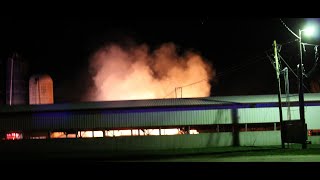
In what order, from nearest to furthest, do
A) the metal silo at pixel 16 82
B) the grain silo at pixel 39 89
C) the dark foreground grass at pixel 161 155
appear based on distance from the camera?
the dark foreground grass at pixel 161 155 → the grain silo at pixel 39 89 → the metal silo at pixel 16 82

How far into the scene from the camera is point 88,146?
38750 mm

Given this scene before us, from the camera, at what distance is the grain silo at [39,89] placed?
46.1 metres

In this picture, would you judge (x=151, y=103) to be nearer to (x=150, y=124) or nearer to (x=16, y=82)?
(x=150, y=124)

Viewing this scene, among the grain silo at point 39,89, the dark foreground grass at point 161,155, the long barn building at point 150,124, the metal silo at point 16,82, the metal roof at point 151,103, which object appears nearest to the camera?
the dark foreground grass at point 161,155

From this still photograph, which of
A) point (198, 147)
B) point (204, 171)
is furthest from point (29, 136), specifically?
point (204, 171)

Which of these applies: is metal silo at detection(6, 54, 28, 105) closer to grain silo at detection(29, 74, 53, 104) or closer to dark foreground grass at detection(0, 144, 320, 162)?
grain silo at detection(29, 74, 53, 104)

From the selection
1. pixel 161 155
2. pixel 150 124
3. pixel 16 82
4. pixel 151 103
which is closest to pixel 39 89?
pixel 16 82

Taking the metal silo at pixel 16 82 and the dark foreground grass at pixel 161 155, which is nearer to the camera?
the dark foreground grass at pixel 161 155

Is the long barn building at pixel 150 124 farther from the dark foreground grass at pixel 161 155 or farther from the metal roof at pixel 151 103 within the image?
the dark foreground grass at pixel 161 155

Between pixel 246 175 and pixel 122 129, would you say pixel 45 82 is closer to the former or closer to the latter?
pixel 122 129

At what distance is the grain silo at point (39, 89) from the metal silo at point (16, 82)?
5.80 ft

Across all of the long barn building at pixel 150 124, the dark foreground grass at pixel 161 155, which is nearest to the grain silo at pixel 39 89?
the long barn building at pixel 150 124

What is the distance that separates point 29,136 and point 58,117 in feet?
10.4

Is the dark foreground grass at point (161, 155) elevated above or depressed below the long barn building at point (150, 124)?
below
